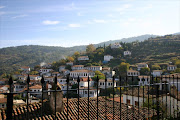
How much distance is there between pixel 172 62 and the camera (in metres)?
52.0

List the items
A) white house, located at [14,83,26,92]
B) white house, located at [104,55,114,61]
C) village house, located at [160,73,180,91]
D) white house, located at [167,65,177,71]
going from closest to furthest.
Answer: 1. village house, located at [160,73,180,91]
2. white house, located at [14,83,26,92]
3. white house, located at [167,65,177,71]
4. white house, located at [104,55,114,61]

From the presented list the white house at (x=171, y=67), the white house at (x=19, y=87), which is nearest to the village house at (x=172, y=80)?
the white house at (x=171, y=67)

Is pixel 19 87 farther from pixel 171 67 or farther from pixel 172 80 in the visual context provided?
pixel 171 67

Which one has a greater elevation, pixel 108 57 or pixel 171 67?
pixel 108 57

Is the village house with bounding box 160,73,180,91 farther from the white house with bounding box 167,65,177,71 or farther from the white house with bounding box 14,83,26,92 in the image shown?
the white house with bounding box 14,83,26,92

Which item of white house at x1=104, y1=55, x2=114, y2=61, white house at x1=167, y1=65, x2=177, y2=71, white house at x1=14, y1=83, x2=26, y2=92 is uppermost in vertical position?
white house at x1=104, y1=55, x2=114, y2=61

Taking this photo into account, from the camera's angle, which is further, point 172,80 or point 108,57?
point 108,57

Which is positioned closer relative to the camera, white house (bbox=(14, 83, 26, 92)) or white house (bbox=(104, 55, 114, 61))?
white house (bbox=(14, 83, 26, 92))

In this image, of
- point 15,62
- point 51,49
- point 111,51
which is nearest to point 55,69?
point 111,51

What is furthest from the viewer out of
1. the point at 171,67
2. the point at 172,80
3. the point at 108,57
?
the point at 108,57

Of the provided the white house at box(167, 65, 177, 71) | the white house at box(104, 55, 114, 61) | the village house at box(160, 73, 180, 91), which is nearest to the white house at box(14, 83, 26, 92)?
the village house at box(160, 73, 180, 91)

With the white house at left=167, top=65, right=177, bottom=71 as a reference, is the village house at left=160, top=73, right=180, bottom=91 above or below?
above

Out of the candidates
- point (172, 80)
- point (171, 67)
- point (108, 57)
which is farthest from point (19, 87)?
point (171, 67)

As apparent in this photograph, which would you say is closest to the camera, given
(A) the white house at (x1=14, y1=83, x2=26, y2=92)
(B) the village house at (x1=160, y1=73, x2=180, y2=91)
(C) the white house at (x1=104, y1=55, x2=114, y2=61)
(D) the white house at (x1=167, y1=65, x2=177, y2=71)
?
(B) the village house at (x1=160, y1=73, x2=180, y2=91)
